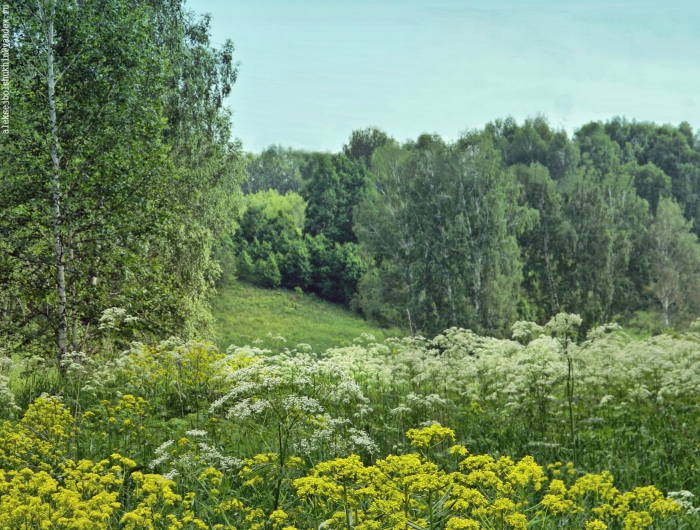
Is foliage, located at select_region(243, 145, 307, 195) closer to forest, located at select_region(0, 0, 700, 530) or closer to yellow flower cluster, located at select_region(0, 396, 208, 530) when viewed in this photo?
forest, located at select_region(0, 0, 700, 530)

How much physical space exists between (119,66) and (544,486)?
9.96 m

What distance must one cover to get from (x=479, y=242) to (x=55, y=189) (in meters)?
20.3

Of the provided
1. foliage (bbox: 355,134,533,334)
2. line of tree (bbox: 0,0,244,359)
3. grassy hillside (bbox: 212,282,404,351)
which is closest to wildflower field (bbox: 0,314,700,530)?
line of tree (bbox: 0,0,244,359)

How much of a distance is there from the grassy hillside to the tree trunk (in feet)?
69.2

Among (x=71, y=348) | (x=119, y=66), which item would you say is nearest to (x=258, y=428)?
(x=71, y=348)

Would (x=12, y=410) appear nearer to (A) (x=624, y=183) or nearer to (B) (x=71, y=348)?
(B) (x=71, y=348)

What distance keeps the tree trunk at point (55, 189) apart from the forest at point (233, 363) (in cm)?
4

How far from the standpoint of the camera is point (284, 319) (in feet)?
123

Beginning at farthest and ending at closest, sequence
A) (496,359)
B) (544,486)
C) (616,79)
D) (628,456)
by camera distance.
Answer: (616,79), (496,359), (628,456), (544,486)

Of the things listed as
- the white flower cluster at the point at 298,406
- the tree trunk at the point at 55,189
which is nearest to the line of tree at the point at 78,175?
the tree trunk at the point at 55,189

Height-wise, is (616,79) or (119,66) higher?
(616,79)

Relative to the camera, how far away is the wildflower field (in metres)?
3.77

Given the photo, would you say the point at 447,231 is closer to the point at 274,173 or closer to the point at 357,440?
the point at 357,440

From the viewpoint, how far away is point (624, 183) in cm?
3794
